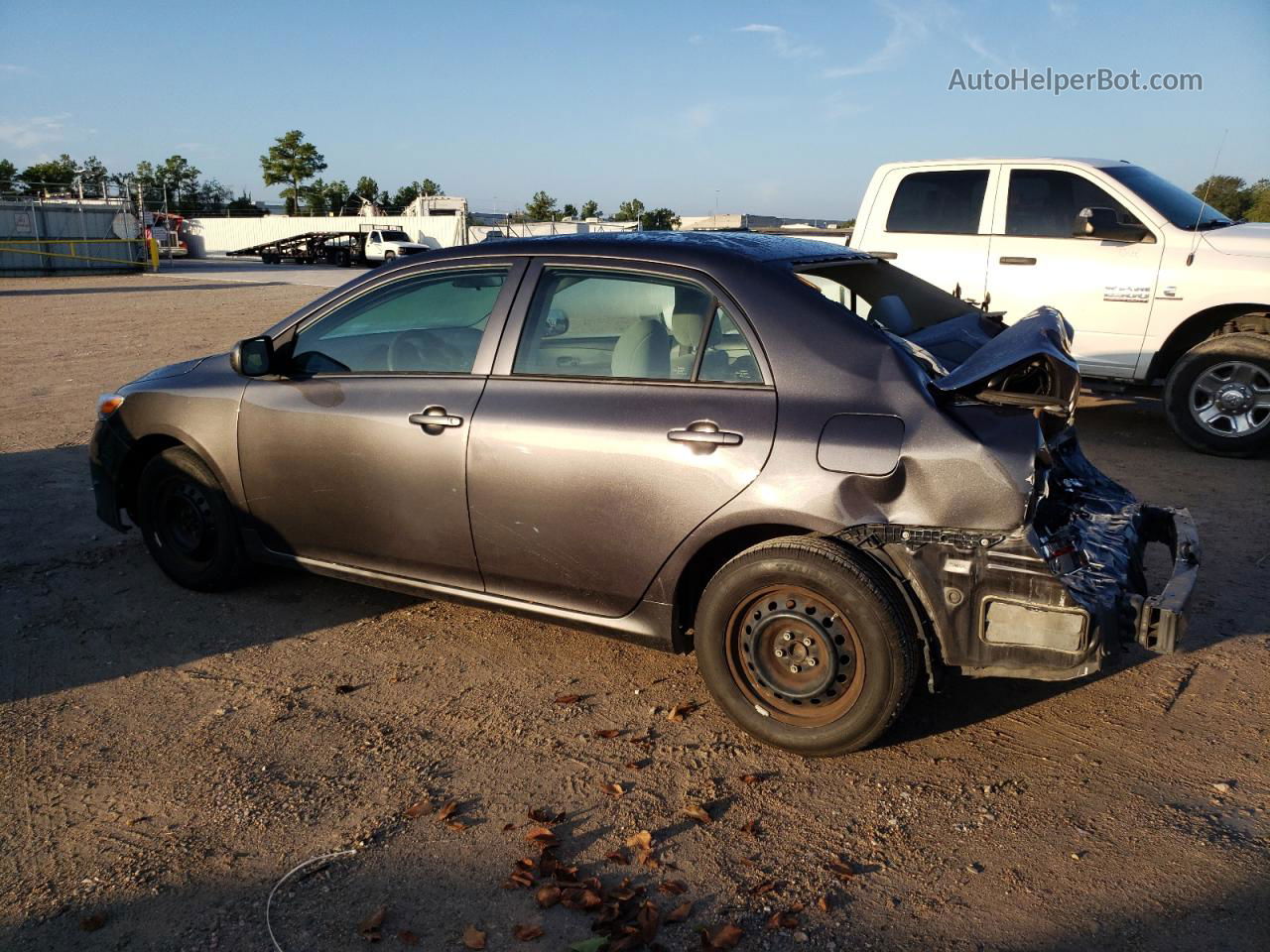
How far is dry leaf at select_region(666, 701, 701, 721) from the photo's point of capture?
3.86 meters

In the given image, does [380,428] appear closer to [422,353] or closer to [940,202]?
[422,353]

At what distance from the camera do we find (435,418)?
4.09 metres

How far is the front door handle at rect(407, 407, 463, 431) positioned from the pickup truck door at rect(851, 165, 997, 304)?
5.52 meters

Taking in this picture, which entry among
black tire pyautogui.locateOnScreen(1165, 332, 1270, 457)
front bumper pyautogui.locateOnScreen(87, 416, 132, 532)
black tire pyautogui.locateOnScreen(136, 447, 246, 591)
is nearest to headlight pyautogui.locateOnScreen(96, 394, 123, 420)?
front bumper pyautogui.locateOnScreen(87, 416, 132, 532)

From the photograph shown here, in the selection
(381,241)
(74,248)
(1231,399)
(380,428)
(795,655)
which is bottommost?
(74,248)

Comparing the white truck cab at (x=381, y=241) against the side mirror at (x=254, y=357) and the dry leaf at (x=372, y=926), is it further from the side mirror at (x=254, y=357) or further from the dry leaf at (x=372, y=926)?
the dry leaf at (x=372, y=926)

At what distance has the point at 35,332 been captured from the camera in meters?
16.6

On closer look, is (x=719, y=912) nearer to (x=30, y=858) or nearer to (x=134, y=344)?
(x=30, y=858)

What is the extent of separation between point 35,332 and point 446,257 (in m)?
15.3

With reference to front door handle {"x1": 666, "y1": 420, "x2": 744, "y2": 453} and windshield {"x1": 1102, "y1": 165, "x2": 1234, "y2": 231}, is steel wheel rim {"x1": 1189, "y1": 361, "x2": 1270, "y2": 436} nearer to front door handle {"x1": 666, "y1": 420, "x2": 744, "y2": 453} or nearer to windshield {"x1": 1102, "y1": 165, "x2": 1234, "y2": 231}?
windshield {"x1": 1102, "y1": 165, "x2": 1234, "y2": 231}

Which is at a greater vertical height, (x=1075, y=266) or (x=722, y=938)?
(x=1075, y=266)

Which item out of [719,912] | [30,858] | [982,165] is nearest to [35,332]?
[982,165]

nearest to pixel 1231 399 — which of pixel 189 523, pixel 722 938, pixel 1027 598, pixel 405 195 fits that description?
pixel 1027 598

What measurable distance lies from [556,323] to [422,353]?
2.23 feet
